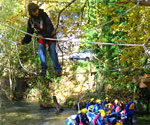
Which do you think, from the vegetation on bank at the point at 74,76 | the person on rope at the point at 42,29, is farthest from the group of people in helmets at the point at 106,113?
the person on rope at the point at 42,29

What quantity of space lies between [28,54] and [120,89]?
6.32 meters

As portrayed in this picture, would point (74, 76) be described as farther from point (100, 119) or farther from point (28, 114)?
point (100, 119)

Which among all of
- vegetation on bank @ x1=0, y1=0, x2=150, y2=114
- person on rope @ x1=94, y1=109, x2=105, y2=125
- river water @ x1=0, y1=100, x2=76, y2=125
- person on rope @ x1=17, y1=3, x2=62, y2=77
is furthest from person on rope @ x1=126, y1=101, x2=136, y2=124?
person on rope @ x1=17, y1=3, x2=62, y2=77

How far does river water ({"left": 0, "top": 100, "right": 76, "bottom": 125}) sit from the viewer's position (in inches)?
514

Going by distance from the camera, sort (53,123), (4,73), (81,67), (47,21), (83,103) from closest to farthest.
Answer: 1. (47,21)
2. (53,123)
3. (83,103)
4. (4,73)
5. (81,67)

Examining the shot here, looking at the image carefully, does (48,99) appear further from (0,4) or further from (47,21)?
(47,21)

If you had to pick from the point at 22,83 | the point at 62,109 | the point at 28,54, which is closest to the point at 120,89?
the point at 62,109

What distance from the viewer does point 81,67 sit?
18984mm

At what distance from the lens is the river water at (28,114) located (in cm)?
1305

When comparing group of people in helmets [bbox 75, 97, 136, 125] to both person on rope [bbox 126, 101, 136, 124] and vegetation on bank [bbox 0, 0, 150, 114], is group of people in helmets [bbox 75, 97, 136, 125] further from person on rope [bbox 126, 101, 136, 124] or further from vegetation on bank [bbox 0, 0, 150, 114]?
vegetation on bank [bbox 0, 0, 150, 114]

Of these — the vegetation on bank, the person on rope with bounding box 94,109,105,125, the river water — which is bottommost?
the river water

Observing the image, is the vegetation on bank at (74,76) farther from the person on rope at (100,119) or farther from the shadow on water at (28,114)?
the person on rope at (100,119)

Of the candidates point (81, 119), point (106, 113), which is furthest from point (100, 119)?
point (106, 113)

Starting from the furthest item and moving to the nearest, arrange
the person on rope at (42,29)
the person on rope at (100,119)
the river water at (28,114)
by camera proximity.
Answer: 1. the river water at (28,114)
2. the person on rope at (100,119)
3. the person on rope at (42,29)
